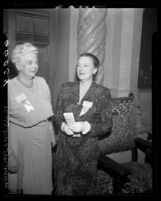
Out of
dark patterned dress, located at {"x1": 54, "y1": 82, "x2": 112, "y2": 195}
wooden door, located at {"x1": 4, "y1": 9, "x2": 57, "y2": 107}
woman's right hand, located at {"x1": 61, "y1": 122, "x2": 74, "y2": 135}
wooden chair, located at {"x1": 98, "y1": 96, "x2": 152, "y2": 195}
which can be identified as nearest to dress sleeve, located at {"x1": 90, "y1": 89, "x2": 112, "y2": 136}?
dark patterned dress, located at {"x1": 54, "y1": 82, "x2": 112, "y2": 195}

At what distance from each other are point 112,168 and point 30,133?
2.09ft

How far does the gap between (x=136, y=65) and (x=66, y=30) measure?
0.66m

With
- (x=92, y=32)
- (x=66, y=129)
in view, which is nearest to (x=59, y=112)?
(x=66, y=129)

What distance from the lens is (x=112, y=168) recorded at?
5.13ft

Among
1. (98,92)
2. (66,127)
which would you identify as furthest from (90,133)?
(98,92)

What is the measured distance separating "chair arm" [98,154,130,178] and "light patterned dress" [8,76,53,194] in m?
0.40

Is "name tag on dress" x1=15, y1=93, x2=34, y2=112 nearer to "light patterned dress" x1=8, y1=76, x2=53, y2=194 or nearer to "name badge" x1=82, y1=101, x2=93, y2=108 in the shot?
"light patterned dress" x1=8, y1=76, x2=53, y2=194

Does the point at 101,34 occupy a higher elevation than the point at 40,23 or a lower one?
lower

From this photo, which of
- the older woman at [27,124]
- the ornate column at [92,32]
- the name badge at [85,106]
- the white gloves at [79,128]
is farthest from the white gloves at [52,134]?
Answer: the ornate column at [92,32]

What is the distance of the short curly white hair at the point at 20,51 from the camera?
1489 millimetres

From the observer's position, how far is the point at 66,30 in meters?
1.76

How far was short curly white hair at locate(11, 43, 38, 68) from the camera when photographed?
149 centimetres

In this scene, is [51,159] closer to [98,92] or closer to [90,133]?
[90,133]

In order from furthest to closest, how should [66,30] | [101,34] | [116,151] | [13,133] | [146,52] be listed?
[146,52] → [116,151] → [66,30] → [101,34] → [13,133]
